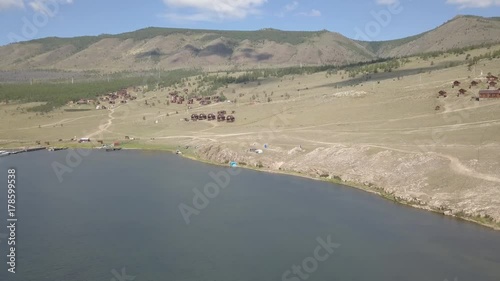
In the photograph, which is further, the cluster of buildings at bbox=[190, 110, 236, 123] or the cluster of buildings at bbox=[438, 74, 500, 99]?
the cluster of buildings at bbox=[190, 110, 236, 123]

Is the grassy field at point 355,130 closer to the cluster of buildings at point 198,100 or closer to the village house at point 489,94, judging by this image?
the village house at point 489,94

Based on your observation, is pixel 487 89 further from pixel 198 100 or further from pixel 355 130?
pixel 198 100

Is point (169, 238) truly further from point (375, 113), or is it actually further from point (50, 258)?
point (375, 113)

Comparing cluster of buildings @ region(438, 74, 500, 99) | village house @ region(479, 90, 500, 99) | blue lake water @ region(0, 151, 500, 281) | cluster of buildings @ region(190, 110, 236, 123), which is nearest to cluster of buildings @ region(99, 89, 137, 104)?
cluster of buildings @ region(190, 110, 236, 123)

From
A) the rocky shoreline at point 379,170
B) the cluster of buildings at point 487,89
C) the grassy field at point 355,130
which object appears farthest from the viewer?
the cluster of buildings at point 487,89

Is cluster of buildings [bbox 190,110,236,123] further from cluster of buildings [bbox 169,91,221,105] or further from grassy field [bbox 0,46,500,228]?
cluster of buildings [bbox 169,91,221,105]

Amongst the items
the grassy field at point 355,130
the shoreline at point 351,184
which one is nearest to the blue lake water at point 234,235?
the shoreline at point 351,184

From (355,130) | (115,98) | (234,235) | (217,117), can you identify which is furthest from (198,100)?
(234,235)

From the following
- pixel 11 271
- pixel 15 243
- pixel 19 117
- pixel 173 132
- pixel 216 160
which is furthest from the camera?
pixel 19 117

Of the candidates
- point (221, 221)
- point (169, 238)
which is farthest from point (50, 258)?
point (221, 221)
